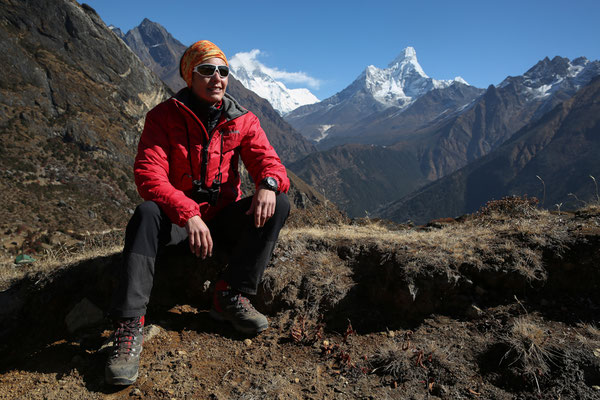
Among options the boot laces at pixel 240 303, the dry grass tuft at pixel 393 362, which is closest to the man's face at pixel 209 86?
the boot laces at pixel 240 303

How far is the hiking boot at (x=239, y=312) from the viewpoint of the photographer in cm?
334

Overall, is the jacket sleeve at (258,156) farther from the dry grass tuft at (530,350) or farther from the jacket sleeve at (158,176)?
the dry grass tuft at (530,350)

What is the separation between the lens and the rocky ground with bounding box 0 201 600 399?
2732mm

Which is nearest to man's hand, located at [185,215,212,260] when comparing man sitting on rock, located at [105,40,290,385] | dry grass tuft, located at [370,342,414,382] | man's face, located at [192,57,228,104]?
man sitting on rock, located at [105,40,290,385]

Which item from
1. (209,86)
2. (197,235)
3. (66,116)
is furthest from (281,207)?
(66,116)

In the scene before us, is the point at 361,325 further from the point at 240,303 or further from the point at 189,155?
the point at 189,155

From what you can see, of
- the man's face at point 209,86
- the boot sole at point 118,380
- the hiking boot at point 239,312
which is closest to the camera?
the boot sole at point 118,380

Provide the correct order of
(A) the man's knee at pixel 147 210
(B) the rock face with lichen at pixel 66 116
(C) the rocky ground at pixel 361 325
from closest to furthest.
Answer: (C) the rocky ground at pixel 361 325, (A) the man's knee at pixel 147 210, (B) the rock face with lichen at pixel 66 116

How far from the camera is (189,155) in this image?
3371mm

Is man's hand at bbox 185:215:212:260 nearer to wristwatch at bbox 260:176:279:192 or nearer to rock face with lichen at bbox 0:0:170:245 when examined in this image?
wristwatch at bbox 260:176:279:192

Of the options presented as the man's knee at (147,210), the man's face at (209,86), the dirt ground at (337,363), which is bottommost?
the dirt ground at (337,363)

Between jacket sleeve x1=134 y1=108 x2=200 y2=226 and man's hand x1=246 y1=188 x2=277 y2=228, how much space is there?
51cm

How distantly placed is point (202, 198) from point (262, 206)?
71 centimetres

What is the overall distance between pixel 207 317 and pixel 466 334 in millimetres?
2714
